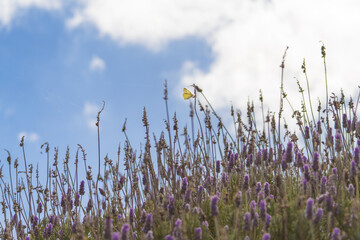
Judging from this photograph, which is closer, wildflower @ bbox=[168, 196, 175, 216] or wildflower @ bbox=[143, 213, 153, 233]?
wildflower @ bbox=[143, 213, 153, 233]

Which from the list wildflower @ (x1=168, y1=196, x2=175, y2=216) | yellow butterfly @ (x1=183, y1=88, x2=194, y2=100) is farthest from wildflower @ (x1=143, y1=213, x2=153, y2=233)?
yellow butterfly @ (x1=183, y1=88, x2=194, y2=100)

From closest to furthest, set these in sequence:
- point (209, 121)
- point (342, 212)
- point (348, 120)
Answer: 1. point (342, 212)
2. point (348, 120)
3. point (209, 121)

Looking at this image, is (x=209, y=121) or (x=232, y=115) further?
(x=232, y=115)

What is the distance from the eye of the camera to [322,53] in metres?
3.98

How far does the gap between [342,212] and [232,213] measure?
0.66 m

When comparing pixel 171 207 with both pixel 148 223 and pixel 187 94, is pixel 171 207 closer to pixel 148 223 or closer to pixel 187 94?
pixel 148 223

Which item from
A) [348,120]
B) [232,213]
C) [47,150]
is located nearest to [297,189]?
[348,120]

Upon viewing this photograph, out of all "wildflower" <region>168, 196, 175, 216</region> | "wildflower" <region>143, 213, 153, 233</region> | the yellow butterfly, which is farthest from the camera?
the yellow butterfly

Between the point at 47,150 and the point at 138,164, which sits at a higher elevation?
the point at 47,150

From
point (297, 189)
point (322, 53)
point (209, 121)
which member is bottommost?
point (297, 189)

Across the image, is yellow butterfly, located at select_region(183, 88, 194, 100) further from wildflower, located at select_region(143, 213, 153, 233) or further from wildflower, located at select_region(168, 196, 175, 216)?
wildflower, located at select_region(143, 213, 153, 233)

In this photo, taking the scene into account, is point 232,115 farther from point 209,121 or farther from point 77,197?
point 77,197

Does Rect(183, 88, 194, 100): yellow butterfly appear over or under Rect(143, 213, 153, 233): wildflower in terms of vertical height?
over

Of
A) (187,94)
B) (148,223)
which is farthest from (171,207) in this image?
(187,94)
